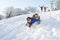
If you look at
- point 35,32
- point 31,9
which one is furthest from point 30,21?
point 31,9

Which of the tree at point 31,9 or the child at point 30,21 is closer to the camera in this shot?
the child at point 30,21

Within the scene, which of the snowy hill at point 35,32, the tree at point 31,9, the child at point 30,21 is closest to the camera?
the snowy hill at point 35,32

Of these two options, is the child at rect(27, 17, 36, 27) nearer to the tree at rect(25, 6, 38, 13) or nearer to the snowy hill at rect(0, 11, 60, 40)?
the snowy hill at rect(0, 11, 60, 40)

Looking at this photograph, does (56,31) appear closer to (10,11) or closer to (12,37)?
(12,37)

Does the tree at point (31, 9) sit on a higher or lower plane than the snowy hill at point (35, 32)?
lower

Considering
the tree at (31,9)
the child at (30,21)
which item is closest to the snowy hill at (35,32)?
the child at (30,21)

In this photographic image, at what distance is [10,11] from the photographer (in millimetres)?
41406

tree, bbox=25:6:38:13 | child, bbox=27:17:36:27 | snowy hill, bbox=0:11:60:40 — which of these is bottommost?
tree, bbox=25:6:38:13

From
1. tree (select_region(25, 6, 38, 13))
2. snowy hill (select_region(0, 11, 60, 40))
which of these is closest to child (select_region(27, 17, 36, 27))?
snowy hill (select_region(0, 11, 60, 40))

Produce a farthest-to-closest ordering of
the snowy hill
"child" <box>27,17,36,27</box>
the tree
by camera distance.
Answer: the tree
"child" <box>27,17,36,27</box>
the snowy hill

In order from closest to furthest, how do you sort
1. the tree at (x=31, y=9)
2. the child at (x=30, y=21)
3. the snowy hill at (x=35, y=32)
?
the snowy hill at (x=35, y=32) < the child at (x=30, y=21) < the tree at (x=31, y=9)

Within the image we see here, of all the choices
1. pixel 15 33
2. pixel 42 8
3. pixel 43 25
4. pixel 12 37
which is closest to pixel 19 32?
pixel 15 33

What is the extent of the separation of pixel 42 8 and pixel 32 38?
11837 millimetres

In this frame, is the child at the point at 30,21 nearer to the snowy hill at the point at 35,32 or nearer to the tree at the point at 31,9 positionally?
the snowy hill at the point at 35,32
